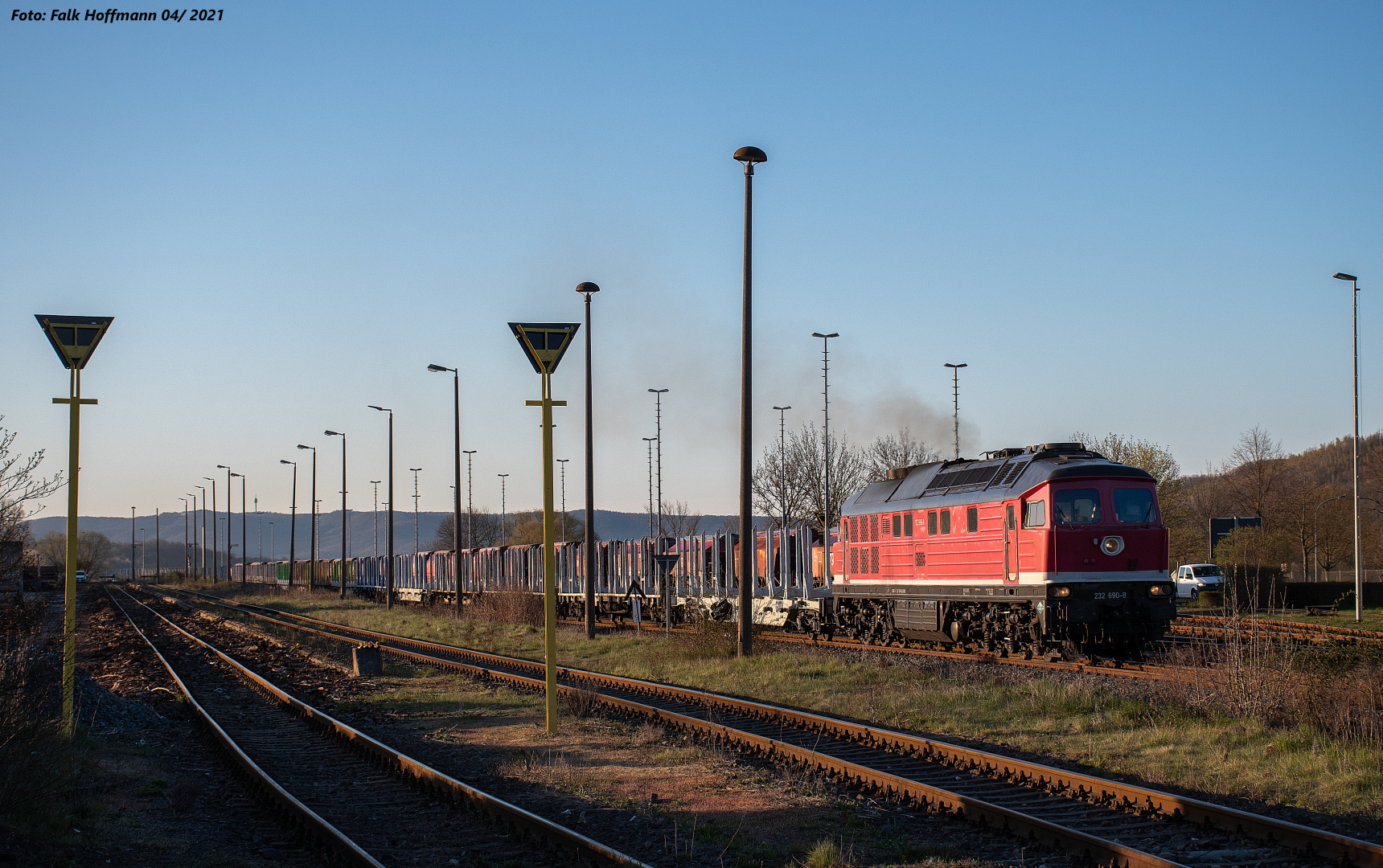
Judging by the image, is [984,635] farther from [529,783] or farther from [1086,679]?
[529,783]

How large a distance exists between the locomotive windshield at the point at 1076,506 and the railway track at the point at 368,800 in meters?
11.6

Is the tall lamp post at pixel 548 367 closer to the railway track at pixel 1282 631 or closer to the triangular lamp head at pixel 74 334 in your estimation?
the triangular lamp head at pixel 74 334

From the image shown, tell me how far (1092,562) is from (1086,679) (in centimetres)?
349

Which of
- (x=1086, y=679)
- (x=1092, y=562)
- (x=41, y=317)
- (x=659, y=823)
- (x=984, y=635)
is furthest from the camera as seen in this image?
(x=984, y=635)

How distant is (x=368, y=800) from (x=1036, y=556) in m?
12.3

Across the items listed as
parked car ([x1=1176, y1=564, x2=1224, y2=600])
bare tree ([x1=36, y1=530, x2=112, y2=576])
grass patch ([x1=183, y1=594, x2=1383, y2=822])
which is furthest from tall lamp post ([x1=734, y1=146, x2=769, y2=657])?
bare tree ([x1=36, y1=530, x2=112, y2=576])

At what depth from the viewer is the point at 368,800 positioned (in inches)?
431

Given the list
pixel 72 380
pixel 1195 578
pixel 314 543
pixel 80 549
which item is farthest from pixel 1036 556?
pixel 80 549

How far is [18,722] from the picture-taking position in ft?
30.8

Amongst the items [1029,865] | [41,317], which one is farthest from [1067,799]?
[41,317]

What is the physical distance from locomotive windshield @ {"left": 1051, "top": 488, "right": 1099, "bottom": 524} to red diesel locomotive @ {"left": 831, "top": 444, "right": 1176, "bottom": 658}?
0.01 meters

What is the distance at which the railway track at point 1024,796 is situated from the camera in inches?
302

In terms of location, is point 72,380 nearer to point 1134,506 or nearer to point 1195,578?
point 1134,506

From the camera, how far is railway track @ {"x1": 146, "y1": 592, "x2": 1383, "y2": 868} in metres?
7.67
